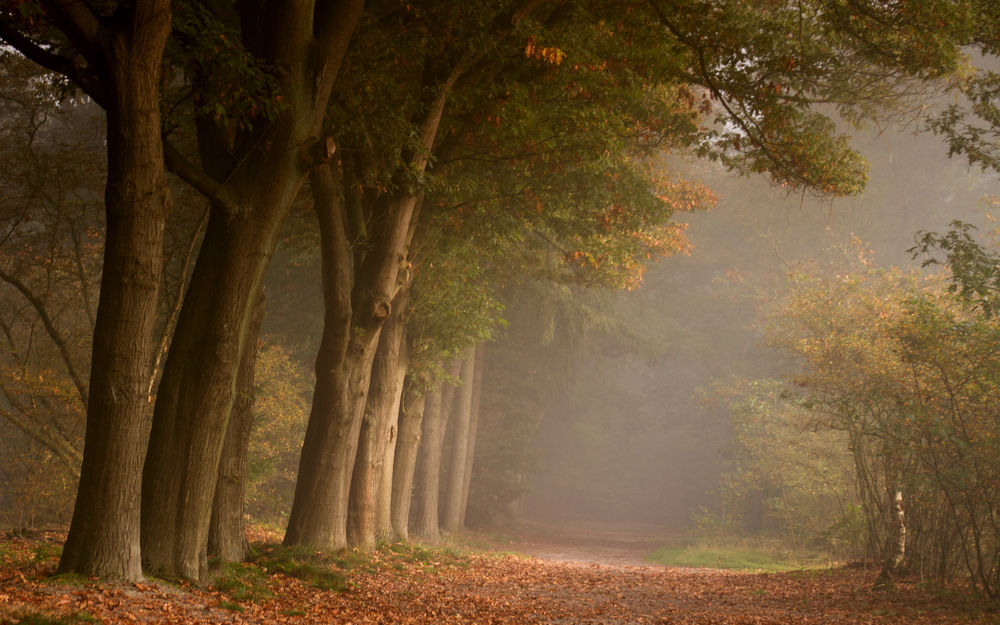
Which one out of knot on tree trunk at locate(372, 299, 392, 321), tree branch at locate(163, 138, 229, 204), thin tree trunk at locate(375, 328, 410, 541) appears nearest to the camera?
tree branch at locate(163, 138, 229, 204)

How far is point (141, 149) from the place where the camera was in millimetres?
6270

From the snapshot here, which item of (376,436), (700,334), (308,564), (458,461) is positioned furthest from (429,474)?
(700,334)

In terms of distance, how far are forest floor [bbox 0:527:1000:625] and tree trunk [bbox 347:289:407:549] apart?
2.44ft

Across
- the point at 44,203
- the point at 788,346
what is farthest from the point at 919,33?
the point at 788,346

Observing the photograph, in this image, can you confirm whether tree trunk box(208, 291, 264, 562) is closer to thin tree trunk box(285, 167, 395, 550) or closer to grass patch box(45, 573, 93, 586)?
thin tree trunk box(285, 167, 395, 550)

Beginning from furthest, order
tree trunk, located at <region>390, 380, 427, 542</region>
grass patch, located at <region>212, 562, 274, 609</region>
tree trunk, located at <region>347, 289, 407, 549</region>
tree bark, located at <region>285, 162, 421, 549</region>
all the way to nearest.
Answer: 1. tree trunk, located at <region>390, 380, 427, 542</region>
2. tree trunk, located at <region>347, 289, 407, 549</region>
3. tree bark, located at <region>285, 162, 421, 549</region>
4. grass patch, located at <region>212, 562, 274, 609</region>

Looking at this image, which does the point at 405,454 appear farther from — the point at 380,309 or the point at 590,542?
the point at 590,542

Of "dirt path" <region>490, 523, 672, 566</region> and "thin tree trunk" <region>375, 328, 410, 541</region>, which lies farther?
"dirt path" <region>490, 523, 672, 566</region>

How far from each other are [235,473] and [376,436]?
4487mm

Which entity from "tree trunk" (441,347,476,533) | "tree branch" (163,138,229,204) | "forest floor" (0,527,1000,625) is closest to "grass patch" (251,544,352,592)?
"forest floor" (0,527,1000,625)

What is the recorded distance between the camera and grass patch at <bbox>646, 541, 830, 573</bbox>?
18.0 m

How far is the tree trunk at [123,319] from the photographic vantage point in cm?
610

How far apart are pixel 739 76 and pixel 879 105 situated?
4.49 metres

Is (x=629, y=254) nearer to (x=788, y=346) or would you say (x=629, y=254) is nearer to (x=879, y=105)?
(x=879, y=105)
